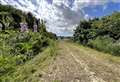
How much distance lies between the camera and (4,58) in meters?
6.16

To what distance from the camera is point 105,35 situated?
152 ft

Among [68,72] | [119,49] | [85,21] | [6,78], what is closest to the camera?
[6,78]

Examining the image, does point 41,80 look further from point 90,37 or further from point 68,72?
point 90,37

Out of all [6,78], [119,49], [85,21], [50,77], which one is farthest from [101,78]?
[85,21]

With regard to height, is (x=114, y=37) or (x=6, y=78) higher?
(x=6, y=78)

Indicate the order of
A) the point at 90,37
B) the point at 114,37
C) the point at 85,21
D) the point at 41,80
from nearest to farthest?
the point at 41,80 < the point at 114,37 < the point at 90,37 < the point at 85,21

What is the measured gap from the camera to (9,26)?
22.3 ft

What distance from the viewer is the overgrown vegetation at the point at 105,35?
34.8 meters

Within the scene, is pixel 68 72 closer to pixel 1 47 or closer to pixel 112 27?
pixel 1 47

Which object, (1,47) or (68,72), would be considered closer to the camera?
(1,47)

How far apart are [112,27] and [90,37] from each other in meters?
11.5

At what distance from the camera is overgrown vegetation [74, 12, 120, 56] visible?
114ft

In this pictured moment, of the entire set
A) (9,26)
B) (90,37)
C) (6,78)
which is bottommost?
(90,37)

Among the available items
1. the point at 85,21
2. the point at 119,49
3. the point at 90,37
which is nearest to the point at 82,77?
the point at 119,49
